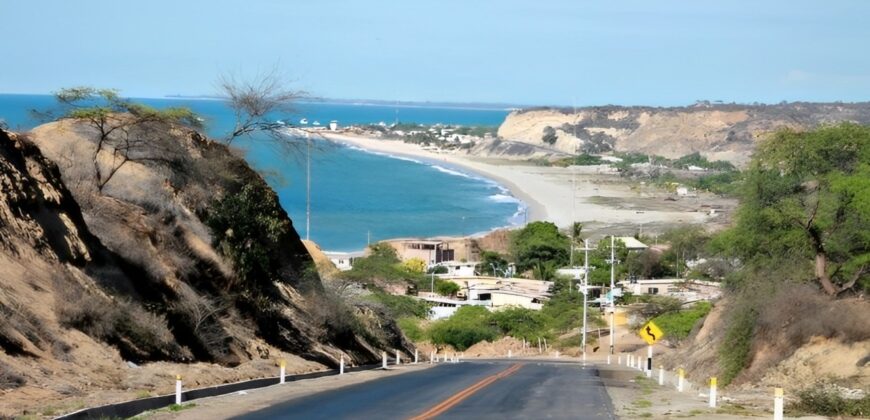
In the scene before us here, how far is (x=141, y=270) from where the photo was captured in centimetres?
2984

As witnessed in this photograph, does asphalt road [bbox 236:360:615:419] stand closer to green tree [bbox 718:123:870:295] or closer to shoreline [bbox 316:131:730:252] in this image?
green tree [bbox 718:123:870:295]

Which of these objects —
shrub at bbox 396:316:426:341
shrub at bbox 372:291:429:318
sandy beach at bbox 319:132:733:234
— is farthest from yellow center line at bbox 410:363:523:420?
sandy beach at bbox 319:132:733:234

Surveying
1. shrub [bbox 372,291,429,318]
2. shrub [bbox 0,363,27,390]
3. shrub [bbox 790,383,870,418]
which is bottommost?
shrub [bbox 372,291,429,318]

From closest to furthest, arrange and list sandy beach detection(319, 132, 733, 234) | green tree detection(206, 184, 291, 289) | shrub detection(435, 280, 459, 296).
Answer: green tree detection(206, 184, 291, 289)
shrub detection(435, 280, 459, 296)
sandy beach detection(319, 132, 733, 234)

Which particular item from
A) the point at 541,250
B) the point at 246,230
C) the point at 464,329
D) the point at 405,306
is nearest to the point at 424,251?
the point at 541,250

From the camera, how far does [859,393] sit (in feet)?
80.2

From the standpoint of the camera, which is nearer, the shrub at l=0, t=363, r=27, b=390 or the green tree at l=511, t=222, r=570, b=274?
the shrub at l=0, t=363, r=27, b=390

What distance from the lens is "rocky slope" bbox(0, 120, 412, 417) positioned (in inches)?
902

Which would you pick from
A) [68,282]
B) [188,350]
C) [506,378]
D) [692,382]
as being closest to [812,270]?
[692,382]

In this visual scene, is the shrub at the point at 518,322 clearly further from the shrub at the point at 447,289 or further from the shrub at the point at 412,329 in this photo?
the shrub at the point at 447,289

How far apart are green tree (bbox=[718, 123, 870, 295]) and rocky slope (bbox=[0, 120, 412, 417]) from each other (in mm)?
13190

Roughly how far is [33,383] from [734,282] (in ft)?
84.7

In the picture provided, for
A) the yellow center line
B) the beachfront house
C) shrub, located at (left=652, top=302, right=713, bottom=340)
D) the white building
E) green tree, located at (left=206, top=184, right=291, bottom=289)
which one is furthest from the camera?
the beachfront house

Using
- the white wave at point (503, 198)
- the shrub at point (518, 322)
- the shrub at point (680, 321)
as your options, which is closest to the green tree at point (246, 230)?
the shrub at point (680, 321)
